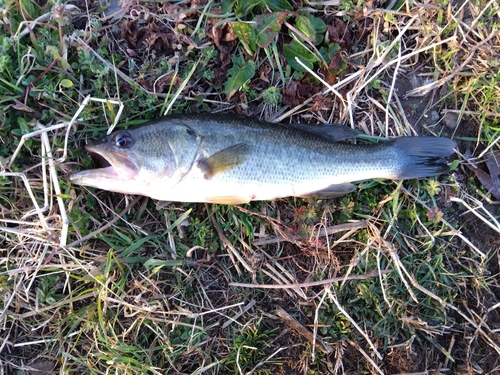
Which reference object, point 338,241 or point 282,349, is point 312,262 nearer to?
point 338,241

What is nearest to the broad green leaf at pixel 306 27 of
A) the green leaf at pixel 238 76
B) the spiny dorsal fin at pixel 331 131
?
the green leaf at pixel 238 76

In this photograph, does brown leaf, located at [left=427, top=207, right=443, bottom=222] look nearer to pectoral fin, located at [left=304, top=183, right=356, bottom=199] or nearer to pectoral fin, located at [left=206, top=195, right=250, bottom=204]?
pectoral fin, located at [left=304, top=183, right=356, bottom=199]

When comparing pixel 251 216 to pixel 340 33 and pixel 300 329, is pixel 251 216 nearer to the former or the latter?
pixel 300 329

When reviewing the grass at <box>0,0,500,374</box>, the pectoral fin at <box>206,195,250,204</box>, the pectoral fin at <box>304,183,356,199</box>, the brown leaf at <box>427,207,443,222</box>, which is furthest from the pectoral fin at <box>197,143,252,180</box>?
the brown leaf at <box>427,207,443,222</box>

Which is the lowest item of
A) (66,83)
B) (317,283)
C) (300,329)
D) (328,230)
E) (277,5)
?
(300,329)

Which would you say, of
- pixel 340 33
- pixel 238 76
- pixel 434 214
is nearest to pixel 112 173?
pixel 238 76

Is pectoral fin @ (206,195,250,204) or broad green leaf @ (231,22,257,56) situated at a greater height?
broad green leaf @ (231,22,257,56)
